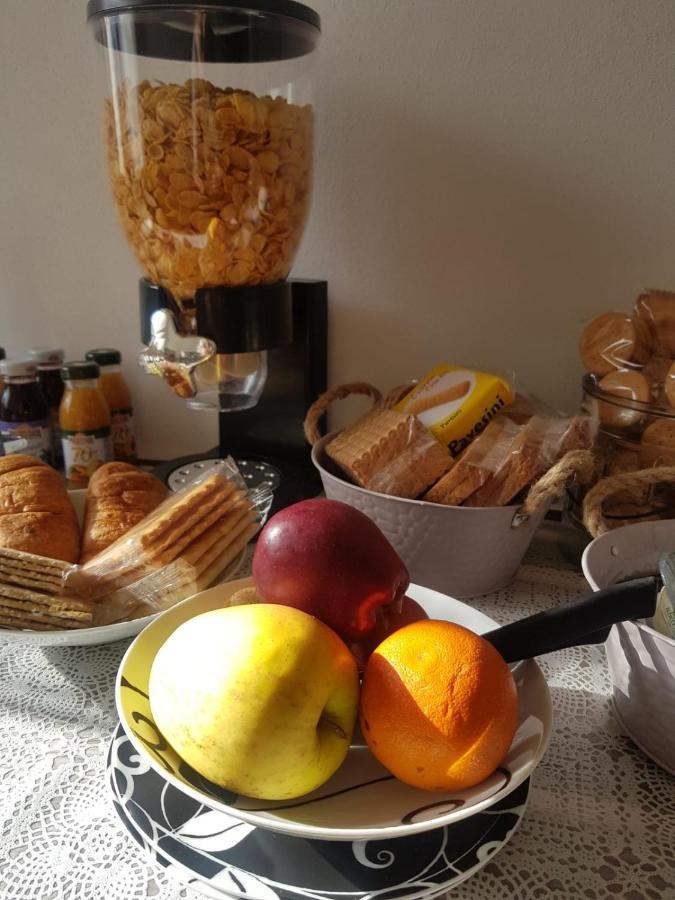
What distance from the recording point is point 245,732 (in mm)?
339

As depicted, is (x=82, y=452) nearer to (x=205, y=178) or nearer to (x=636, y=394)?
(x=205, y=178)

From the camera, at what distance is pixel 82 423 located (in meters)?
0.85

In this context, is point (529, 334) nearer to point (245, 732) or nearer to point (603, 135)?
point (603, 135)

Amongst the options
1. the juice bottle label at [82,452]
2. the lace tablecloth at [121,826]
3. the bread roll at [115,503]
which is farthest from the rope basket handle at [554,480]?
the juice bottle label at [82,452]

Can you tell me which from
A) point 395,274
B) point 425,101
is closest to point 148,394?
point 395,274

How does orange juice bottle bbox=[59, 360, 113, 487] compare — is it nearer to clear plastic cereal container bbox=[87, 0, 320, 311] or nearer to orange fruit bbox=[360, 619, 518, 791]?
clear plastic cereal container bbox=[87, 0, 320, 311]

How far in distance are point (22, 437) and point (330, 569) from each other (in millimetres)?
614

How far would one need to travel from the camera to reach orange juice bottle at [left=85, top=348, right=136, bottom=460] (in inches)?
36.5

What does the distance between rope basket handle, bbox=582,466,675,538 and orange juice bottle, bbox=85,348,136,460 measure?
64 cm

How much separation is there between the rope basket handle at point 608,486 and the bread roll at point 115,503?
42 centimetres

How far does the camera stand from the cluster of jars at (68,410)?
853mm

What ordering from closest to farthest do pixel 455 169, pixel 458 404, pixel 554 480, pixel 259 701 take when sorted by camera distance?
pixel 259 701, pixel 554 480, pixel 458 404, pixel 455 169

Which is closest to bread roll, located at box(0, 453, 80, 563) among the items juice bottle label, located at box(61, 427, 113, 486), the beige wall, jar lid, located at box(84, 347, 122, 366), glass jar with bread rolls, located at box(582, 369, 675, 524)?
juice bottle label, located at box(61, 427, 113, 486)

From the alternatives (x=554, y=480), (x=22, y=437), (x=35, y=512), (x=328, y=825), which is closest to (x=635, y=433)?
(x=554, y=480)
